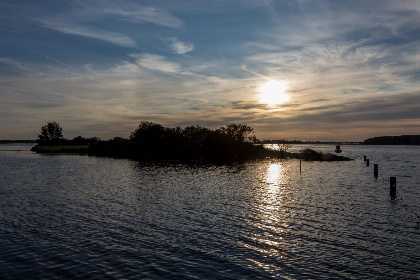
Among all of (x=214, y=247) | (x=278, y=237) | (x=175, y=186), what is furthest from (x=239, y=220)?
(x=175, y=186)

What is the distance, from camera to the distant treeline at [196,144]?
137 m

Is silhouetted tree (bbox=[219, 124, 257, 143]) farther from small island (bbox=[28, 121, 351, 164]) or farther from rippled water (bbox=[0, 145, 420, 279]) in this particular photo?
rippled water (bbox=[0, 145, 420, 279])

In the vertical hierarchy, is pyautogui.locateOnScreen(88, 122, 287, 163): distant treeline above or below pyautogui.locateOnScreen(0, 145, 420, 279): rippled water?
above

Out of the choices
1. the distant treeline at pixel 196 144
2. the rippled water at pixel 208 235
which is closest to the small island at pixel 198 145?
the distant treeline at pixel 196 144

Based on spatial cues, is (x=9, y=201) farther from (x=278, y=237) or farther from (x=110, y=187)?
(x=278, y=237)

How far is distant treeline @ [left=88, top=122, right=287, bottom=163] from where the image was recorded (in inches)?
5394

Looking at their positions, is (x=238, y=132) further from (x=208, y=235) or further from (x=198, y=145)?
(x=208, y=235)

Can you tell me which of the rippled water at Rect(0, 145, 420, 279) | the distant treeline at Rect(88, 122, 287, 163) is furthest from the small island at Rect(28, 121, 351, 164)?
the rippled water at Rect(0, 145, 420, 279)

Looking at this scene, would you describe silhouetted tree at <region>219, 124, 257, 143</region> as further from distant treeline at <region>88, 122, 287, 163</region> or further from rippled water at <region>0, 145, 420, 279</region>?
rippled water at <region>0, 145, 420, 279</region>

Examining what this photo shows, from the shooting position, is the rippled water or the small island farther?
the small island

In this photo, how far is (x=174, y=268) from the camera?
16.1 meters

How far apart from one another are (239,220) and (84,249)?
11.7 m

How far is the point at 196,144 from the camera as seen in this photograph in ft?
463

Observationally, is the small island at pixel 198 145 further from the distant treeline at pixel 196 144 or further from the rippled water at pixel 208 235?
the rippled water at pixel 208 235
